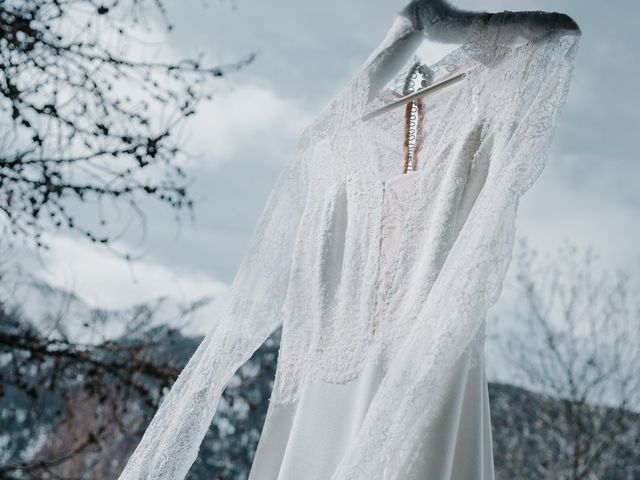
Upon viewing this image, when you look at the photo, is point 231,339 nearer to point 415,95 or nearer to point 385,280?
point 385,280

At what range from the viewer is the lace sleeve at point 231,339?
1.13 metres

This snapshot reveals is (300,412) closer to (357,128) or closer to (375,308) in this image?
(375,308)

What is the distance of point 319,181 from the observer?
1373 mm

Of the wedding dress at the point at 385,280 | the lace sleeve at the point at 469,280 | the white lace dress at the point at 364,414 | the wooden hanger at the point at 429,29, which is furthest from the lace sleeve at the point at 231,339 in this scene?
the lace sleeve at the point at 469,280

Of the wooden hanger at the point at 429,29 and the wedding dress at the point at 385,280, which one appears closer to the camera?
the wedding dress at the point at 385,280

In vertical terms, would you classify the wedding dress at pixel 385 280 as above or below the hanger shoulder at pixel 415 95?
below

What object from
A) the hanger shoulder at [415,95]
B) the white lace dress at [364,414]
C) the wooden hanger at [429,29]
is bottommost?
the white lace dress at [364,414]

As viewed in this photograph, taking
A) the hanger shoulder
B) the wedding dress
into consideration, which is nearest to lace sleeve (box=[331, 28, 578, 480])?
the wedding dress

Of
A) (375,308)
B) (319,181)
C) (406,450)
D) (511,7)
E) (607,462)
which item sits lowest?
(406,450)

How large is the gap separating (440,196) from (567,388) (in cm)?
651

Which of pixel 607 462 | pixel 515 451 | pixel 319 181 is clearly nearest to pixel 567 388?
pixel 607 462

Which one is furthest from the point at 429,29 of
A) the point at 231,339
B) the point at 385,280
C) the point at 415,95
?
the point at 231,339

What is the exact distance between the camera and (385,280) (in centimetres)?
115

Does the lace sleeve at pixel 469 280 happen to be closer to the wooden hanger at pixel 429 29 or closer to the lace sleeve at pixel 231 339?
the wooden hanger at pixel 429 29
